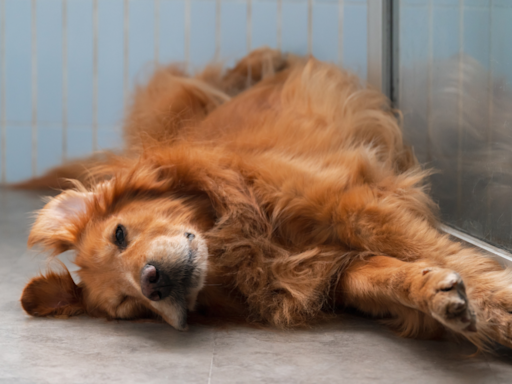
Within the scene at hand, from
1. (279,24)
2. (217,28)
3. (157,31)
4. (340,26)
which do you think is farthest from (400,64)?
(157,31)

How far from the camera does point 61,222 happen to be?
1660mm

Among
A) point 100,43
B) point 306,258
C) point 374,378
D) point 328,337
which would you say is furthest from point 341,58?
point 374,378

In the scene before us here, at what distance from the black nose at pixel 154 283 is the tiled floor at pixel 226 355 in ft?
0.39

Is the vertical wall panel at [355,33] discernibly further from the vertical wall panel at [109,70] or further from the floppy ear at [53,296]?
the floppy ear at [53,296]

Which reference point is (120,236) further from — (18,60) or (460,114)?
(18,60)

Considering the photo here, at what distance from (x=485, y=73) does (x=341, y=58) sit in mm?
1738

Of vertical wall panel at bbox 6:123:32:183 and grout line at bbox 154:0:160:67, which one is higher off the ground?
grout line at bbox 154:0:160:67

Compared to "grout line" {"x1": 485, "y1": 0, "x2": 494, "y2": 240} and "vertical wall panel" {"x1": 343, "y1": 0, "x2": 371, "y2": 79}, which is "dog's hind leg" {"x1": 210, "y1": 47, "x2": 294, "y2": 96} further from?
"grout line" {"x1": 485, "y1": 0, "x2": 494, "y2": 240}

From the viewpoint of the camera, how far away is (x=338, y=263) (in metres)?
1.52

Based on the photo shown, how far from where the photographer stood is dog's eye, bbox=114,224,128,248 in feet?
4.97

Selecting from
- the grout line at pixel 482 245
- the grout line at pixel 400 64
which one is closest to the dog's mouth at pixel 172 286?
the grout line at pixel 482 245

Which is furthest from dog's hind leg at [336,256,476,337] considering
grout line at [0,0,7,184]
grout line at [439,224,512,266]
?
grout line at [0,0,7,184]

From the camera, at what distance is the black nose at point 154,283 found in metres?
1.37

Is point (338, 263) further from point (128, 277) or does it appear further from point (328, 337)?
point (128, 277)
